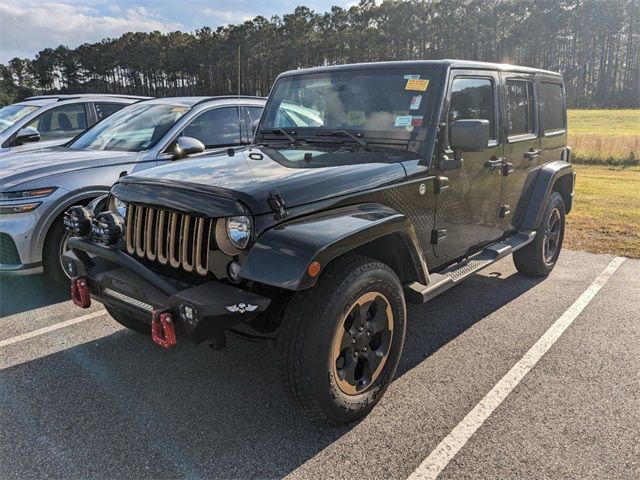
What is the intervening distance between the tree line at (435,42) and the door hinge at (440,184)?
5584 centimetres

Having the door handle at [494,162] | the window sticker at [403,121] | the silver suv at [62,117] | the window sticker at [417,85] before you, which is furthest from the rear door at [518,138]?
the silver suv at [62,117]

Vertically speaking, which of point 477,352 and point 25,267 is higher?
point 25,267

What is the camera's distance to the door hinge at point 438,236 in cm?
376

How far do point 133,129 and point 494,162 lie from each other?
12.9 ft

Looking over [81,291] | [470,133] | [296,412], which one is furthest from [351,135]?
[81,291]

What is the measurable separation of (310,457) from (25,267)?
3478mm

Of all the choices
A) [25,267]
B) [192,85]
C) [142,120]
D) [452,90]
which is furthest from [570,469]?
[192,85]

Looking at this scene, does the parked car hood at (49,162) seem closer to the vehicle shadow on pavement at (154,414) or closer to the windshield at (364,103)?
the vehicle shadow on pavement at (154,414)

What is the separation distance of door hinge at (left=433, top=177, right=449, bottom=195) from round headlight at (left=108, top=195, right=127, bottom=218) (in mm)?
2083

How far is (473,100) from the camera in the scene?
13.4ft

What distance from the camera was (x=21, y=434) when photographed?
2830mm

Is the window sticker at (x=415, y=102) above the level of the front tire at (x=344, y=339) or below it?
above

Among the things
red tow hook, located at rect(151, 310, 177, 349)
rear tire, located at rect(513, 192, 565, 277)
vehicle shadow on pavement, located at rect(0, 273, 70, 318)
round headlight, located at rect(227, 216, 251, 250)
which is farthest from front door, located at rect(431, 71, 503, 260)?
vehicle shadow on pavement, located at rect(0, 273, 70, 318)

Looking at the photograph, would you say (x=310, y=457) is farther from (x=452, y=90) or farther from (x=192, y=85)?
(x=192, y=85)
